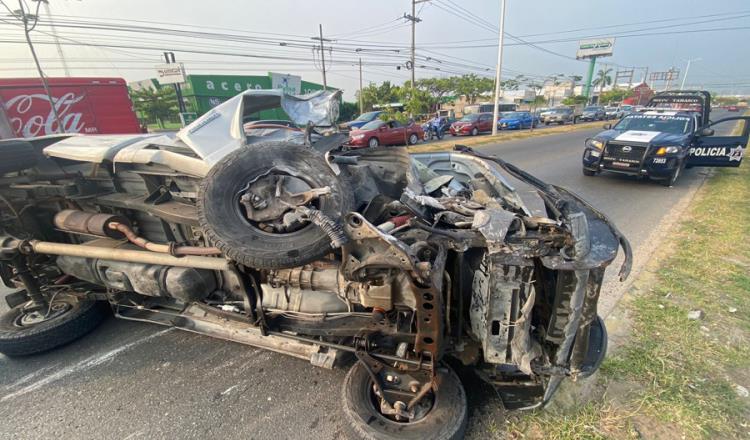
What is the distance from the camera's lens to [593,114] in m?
34.1

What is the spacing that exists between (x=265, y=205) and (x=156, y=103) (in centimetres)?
4021

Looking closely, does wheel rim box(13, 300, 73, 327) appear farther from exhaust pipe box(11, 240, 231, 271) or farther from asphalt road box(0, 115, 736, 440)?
exhaust pipe box(11, 240, 231, 271)

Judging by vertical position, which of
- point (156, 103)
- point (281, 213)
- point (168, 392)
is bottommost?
point (168, 392)

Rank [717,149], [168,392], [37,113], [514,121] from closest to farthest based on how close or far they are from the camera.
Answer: [168,392] → [717,149] → [37,113] → [514,121]

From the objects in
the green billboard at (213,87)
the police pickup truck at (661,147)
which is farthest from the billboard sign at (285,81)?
the police pickup truck at (661,147)

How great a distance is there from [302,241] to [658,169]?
28.0 ft

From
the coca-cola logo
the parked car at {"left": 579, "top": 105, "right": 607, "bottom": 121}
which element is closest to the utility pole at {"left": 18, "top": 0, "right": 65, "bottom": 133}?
the coca-cola logo

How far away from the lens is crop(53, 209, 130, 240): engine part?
272cm

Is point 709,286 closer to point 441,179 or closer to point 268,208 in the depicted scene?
point 441,179

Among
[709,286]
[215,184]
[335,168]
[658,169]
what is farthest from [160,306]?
[658,169]

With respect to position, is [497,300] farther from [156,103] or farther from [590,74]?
[590,74]

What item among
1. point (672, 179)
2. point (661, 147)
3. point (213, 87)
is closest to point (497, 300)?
point (661, 147)

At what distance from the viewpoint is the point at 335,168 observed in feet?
7.64

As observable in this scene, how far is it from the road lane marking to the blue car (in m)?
26.3
